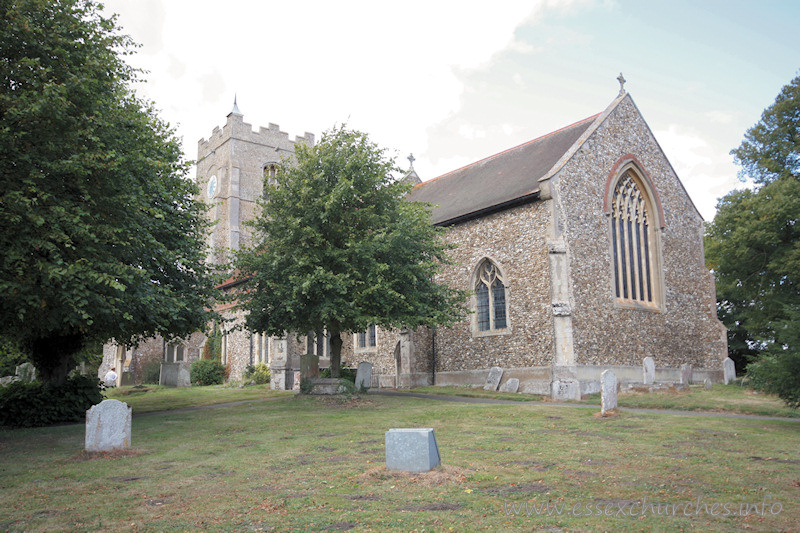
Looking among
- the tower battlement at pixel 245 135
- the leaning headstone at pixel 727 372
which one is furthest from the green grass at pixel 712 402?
the tower battlement at pixel 245 135

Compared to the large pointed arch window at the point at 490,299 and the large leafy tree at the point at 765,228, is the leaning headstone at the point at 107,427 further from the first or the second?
the large leafy tree at the point at 765,228

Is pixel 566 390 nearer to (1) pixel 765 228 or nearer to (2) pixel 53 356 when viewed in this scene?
(1) pixel 765 228

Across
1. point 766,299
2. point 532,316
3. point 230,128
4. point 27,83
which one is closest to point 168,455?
point 27,83

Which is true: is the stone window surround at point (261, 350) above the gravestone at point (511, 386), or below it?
above

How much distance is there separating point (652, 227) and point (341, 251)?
14221mm

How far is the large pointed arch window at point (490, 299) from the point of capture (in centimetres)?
2228

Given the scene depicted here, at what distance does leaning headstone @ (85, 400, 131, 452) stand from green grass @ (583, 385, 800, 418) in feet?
42.0

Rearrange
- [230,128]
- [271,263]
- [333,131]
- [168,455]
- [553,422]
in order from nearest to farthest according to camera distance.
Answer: [168,455], [553,422], [271,263], [333,131], [230,128]

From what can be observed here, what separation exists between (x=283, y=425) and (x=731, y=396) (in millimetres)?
13717

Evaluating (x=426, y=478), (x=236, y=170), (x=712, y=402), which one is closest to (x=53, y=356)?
(x=426, y=478)

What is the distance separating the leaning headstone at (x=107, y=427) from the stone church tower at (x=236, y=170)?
3979cm

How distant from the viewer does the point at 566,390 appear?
61.7ft

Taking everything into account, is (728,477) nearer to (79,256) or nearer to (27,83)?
(79,256)

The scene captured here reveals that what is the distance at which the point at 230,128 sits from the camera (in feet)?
171
